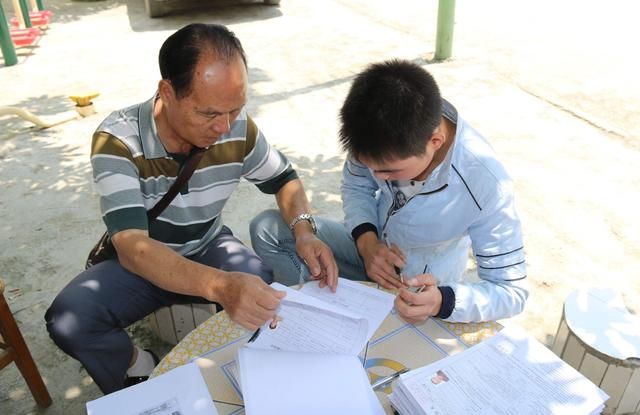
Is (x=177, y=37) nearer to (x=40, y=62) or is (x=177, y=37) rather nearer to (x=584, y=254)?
(x=584, y=254)

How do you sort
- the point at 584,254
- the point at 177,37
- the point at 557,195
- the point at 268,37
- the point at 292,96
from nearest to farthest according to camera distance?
the point at 177,37 → the point at 584,254 → the point at 557,195 → the point at 292,96 → the point at 268,37

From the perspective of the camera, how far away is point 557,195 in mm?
3936

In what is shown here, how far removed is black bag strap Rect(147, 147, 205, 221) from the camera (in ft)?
6.67

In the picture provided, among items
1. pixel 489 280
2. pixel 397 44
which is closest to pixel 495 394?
pixel 489 280

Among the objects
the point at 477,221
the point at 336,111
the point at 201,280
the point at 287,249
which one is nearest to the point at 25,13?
the point at 336,111

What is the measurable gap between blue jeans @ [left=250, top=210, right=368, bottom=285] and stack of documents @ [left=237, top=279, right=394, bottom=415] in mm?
880

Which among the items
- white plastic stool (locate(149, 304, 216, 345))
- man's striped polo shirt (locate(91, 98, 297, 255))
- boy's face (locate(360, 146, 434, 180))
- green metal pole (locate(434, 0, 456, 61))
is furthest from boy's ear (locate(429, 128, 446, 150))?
green metal pole (locate(434, 0, 456, 61))

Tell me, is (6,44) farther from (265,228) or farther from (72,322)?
(72,322)

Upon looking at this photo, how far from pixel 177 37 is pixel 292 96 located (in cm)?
424

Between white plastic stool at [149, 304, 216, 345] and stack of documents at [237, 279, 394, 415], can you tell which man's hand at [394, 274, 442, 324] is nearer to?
stack of documents at [237, 279, 394, 415]

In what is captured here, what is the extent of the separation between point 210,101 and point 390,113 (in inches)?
25.5

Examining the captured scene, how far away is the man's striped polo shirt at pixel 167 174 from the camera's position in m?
1.90

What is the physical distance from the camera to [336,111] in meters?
5.55

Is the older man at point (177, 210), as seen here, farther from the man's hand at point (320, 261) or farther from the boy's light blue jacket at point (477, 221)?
the boy's light blue jacket at point (477, 221)
